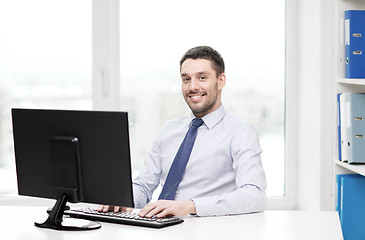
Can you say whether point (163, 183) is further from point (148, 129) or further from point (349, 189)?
point (148, 129)

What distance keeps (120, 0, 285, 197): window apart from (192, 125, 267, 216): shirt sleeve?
1.48 meters

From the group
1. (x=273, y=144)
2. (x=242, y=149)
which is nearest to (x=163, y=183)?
(x=242, y=149)

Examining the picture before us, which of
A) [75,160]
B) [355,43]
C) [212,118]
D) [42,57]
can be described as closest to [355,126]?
[355,43]

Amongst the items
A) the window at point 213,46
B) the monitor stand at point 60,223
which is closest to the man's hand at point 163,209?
the monitor stand at point 60,223

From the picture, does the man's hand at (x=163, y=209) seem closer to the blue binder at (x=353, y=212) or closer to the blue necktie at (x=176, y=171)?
the blue necktie at (x=176, y=171)

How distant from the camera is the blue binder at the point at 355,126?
2650mm

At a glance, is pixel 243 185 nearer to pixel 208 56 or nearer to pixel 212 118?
pixel 212 118

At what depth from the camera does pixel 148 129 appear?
392 cm

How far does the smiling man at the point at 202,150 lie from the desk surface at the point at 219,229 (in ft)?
0.78

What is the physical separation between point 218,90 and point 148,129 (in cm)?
140

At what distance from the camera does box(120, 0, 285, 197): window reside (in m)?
3.84

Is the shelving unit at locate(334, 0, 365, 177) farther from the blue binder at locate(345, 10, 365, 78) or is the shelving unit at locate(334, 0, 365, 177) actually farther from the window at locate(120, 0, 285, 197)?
the window at locate(120, 0, 285, 197)

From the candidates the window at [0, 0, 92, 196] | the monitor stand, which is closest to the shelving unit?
the monitor stand

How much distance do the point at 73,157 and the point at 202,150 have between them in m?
0.69
